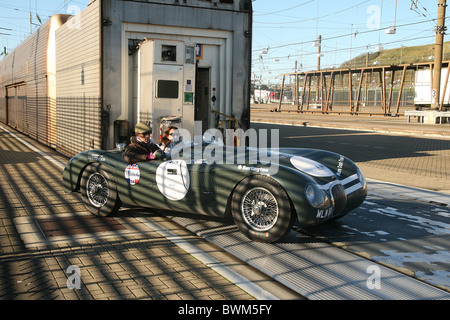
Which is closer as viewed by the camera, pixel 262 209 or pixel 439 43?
pixel 262 209

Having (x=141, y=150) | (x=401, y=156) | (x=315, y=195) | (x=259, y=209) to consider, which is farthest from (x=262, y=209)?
(x=401, y=156)

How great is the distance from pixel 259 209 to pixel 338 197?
36.7 inches

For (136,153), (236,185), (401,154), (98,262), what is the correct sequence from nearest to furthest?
(98,262) → (236,185) → (136,153) → (401,154)

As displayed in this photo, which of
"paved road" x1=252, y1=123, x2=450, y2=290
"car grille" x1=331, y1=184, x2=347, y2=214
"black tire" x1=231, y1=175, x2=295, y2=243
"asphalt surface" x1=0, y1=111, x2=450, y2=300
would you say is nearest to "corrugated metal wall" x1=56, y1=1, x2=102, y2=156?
"asphalt surface" x1=0, y1=111, x2=450, y2=300

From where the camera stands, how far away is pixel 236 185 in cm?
568

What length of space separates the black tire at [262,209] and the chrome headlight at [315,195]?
24 centimetres

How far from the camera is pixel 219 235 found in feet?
19.5

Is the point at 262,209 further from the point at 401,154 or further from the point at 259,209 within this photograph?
the point at 401,154

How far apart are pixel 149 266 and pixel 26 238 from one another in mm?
1853

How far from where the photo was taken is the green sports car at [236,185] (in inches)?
209

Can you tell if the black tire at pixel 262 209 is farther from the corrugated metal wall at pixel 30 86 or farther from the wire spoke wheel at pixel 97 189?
the corrugated metal wall at pixel 30 86

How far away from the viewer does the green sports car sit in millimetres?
5305

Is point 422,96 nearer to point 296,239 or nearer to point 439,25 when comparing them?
point 439,25

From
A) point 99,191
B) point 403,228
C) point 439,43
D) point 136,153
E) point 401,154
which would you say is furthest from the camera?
point 439,43
